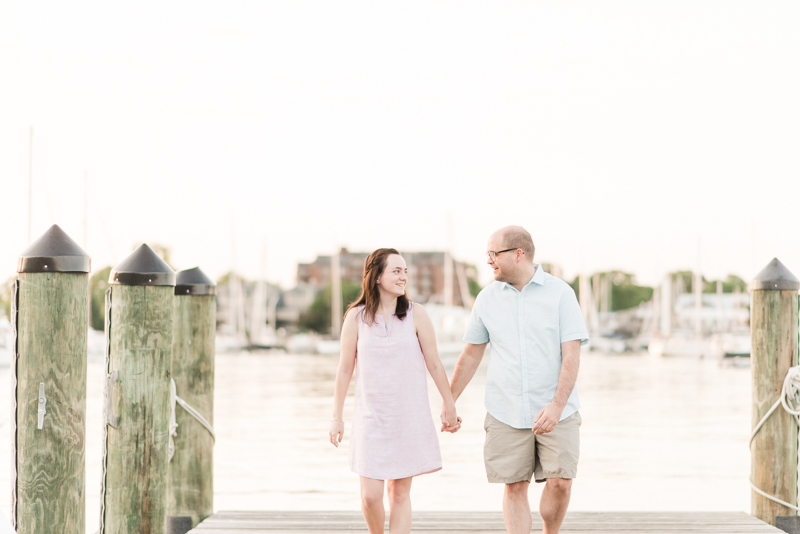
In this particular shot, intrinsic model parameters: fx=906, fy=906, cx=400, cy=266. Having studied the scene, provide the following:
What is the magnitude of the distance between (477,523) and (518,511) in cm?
111

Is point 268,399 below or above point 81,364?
below

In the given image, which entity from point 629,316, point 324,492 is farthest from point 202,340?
point 629,316

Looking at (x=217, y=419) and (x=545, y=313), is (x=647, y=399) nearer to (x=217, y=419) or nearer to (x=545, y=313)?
(x=217, y=419)

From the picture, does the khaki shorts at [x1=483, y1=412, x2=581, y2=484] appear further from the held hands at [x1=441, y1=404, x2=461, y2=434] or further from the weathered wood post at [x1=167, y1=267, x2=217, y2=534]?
the weathered wood post at [x1=167, y1=267, x2=217, y2=534]

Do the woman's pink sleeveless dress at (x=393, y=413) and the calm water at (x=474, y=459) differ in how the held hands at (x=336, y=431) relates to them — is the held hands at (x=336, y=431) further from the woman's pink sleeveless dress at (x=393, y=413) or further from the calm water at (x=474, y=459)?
the calm water at (x=474, y=459)

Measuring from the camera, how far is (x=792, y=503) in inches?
220

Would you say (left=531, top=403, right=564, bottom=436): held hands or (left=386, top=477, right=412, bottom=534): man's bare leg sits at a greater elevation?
(left=531, top=403, right=564, bottom=436): held hands

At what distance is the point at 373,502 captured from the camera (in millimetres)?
4480

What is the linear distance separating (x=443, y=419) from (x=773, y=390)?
7.52 ft

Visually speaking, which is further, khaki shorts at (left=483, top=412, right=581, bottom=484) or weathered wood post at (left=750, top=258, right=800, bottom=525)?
weathered wood post at (left=750, top=258, right=800, bottom=525)

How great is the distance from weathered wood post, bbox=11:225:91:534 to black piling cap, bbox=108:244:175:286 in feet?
1.49

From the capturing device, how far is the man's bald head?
4.51m

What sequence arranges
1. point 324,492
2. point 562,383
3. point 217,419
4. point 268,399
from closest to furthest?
point 562,383
point 324,492
point 217,419
point 268,399

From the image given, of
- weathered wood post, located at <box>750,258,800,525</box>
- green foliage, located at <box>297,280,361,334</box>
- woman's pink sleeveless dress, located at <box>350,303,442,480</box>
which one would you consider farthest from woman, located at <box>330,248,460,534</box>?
green foliage, located at <box>297,280,361,334</box>
